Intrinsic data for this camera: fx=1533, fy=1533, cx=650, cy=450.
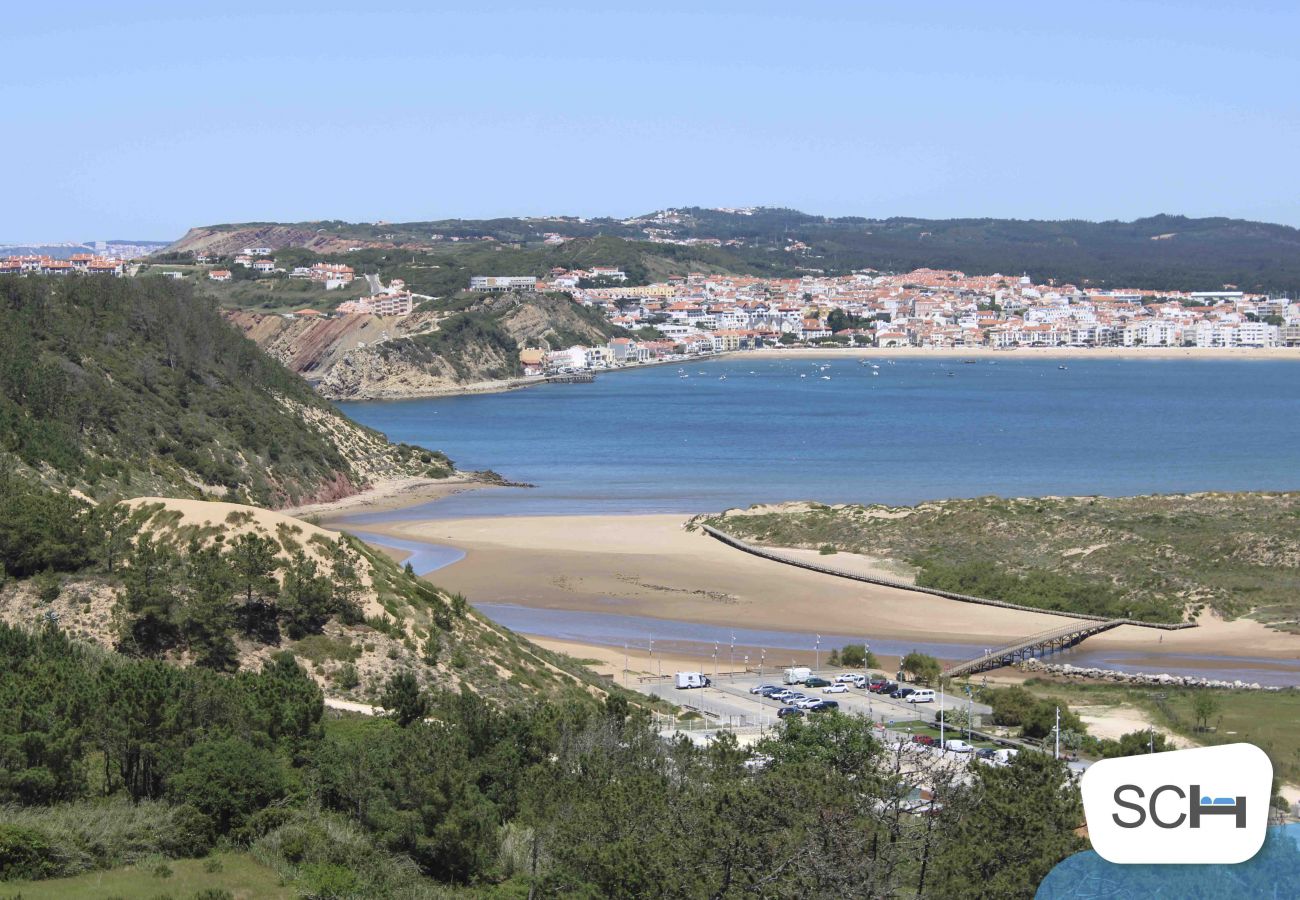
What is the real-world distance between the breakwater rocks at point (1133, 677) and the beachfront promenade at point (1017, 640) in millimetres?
458

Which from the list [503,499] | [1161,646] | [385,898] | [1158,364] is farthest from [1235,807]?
[1158,364]

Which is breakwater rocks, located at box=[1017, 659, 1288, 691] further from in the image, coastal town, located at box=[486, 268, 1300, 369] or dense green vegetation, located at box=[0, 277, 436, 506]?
coastal town, located at box=[486, 268, 1300, 369]

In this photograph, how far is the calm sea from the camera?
46938 mm

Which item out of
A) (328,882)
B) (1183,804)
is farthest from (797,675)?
(1183,804)

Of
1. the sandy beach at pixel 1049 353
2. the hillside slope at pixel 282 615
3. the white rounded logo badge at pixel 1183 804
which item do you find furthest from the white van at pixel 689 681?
the sandy beach at pixel 1049 353

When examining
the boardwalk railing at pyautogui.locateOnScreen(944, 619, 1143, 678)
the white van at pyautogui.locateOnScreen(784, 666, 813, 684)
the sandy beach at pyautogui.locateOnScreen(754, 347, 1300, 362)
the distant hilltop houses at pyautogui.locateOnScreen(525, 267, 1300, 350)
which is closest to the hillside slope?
the white van at pyautogui.locateOnScreen(784, 666, 813, 684)

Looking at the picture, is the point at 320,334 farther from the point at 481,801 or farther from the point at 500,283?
the point at 481,801

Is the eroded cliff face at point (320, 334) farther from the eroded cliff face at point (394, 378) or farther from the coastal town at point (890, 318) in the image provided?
the coastal town at point (890, 318)

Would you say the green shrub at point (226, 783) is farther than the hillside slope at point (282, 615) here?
No

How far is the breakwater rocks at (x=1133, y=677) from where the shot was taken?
22.0m

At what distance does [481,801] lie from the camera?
11477mm

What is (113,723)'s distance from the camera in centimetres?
1185

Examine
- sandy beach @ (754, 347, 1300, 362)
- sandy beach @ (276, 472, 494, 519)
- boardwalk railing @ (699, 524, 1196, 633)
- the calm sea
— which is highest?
sandy beach @ (754, 347, 1300, 362)

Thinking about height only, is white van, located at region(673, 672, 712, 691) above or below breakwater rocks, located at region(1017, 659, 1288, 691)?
above
